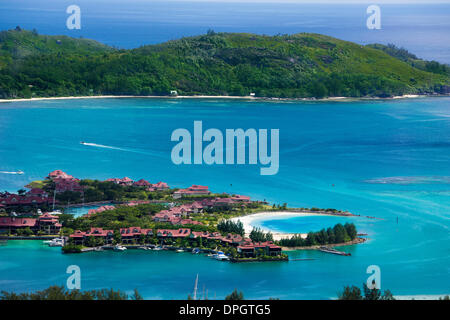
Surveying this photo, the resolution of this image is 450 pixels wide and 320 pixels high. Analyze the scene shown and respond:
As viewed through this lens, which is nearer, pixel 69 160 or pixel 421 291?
pixel 421 291

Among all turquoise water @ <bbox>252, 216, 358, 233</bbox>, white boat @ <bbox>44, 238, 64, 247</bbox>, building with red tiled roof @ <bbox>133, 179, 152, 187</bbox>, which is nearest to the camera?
white boat @ <bbox>44, 238, 64, 247</bbox>

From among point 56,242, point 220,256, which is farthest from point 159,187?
point 220,256

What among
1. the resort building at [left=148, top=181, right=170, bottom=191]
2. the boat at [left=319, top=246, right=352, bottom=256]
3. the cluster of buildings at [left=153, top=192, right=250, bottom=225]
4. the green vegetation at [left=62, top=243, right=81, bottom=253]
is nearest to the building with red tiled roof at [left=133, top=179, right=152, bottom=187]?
the resort building at [left=148, top=181, right=170, bottom=191]

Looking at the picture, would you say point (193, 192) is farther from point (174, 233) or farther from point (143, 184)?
point (174, 233)

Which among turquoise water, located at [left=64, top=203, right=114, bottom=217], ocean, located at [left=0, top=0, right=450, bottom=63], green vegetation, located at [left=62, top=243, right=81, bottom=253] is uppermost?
ocean, located at [left=0, top=0, right=450, bottom=63]

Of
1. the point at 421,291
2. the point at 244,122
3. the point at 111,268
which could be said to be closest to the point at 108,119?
the point at 244,122

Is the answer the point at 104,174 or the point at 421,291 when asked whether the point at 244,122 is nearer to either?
the point at 104,174

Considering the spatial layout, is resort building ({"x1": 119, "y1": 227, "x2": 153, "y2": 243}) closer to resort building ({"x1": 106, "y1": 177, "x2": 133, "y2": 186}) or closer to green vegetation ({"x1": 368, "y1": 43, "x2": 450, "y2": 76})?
resort building ({"x1": 106, "y1": 177, "x2": 133, "y2": 186})
